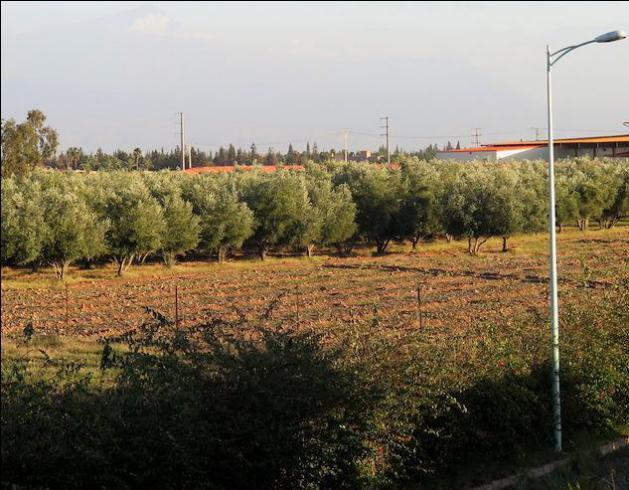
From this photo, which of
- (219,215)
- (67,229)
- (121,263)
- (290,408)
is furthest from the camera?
(219,215)

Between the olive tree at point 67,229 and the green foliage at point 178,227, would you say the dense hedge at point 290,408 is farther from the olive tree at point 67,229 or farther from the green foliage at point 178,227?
the green foliage at point 178,227

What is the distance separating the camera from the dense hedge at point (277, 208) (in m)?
38.4

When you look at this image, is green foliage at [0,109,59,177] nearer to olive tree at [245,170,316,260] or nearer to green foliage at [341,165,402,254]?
olive tree at [245,170,316,260]

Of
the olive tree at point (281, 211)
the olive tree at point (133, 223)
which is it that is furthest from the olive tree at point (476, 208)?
the olive tree at point (133, 223)

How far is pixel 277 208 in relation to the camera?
156ft

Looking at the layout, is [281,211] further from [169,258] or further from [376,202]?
[376,202]

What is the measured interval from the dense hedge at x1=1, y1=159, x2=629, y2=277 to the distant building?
13283mm

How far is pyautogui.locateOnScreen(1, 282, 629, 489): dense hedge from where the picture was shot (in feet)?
27.3

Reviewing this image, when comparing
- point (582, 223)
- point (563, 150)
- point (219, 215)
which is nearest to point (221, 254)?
point (219, 215)

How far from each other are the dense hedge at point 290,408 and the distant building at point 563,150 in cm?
→ 5962

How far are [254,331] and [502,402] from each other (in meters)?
4.15

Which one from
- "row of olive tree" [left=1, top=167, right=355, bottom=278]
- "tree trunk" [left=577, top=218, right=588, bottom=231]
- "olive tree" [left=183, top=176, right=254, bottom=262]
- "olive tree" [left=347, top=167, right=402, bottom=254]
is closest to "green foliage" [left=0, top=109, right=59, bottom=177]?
"row of olive tree" [left=1, top=167, right=355, bottom=278]

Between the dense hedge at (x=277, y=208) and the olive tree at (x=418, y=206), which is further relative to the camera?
the olive tree at (x=418, y=206)

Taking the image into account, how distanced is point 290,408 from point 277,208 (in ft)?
124
